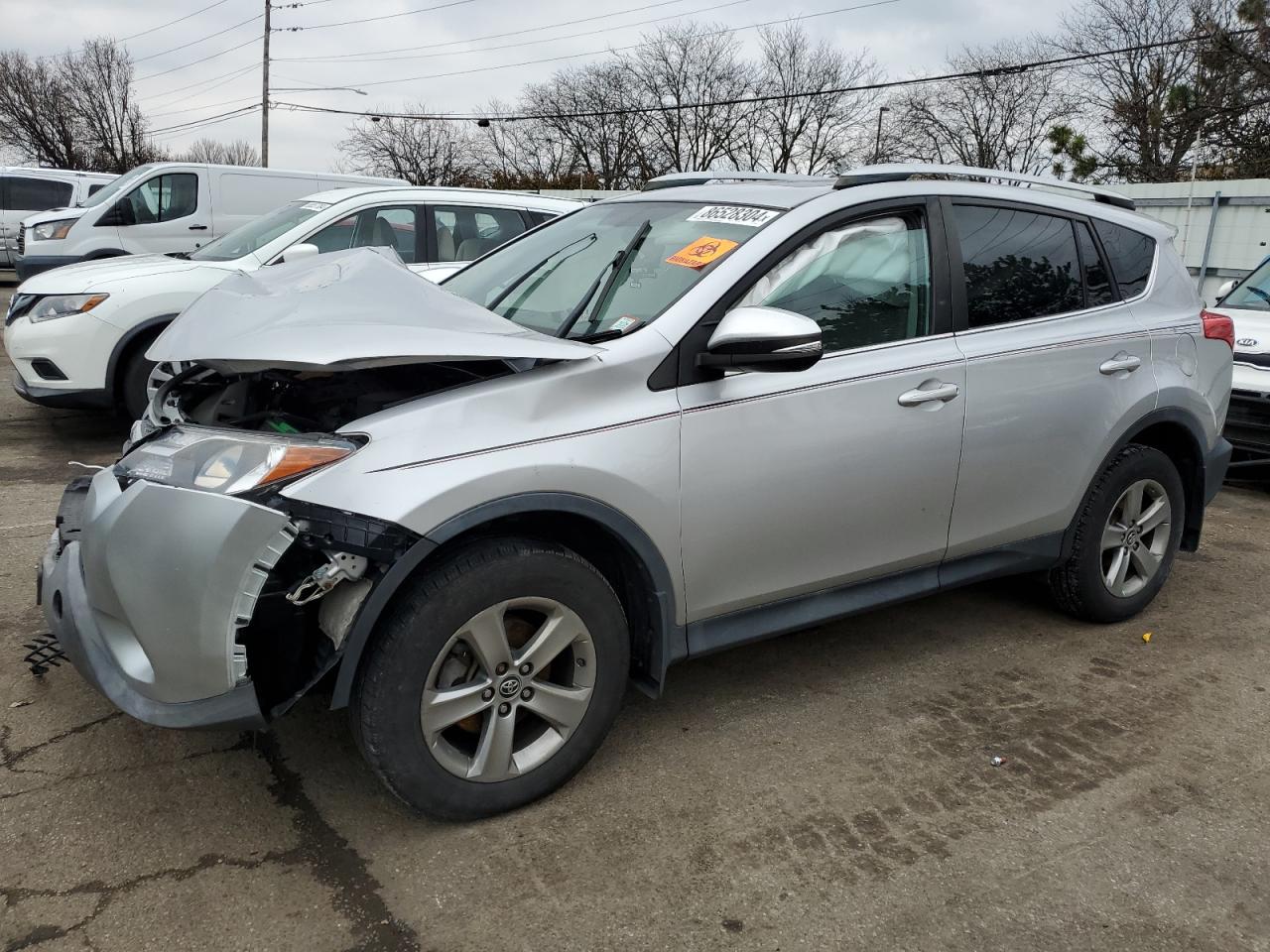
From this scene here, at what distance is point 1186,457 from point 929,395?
5.71 feet

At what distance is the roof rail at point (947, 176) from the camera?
11.2ft

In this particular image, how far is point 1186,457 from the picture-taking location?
4281mm

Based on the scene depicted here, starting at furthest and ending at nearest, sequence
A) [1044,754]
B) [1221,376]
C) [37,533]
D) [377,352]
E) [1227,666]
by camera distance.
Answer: [37,533]
[1221,376]
[1227,666]
[1044,754]
[377,352]

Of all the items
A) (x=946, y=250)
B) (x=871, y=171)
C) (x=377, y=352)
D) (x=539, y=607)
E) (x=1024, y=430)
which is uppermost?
(x=871, y=171)

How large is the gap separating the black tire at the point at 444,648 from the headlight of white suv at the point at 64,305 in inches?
203

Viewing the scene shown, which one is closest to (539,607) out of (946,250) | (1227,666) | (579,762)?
(579,762)

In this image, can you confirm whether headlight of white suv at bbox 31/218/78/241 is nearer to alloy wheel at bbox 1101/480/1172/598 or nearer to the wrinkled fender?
the wrinkled fender

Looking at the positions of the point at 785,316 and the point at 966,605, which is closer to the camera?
the point at 785,316

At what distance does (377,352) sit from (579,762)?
127 centimetres

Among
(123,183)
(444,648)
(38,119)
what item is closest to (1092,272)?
(444,648)

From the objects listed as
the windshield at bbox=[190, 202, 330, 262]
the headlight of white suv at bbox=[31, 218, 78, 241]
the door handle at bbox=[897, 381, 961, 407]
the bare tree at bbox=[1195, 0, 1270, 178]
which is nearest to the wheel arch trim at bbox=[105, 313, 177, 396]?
the windshield at bbox=[190, 202, 330, 262]

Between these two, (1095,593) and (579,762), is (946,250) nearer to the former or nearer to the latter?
(1095,593)

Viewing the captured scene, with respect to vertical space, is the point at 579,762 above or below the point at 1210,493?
below

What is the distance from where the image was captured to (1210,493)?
4.32 metres
